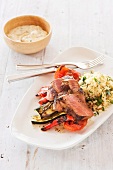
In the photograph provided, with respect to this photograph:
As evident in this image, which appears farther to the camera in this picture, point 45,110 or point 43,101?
point 43,101

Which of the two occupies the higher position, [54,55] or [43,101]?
[43,101]

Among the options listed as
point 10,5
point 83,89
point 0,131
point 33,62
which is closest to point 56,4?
point 10,5

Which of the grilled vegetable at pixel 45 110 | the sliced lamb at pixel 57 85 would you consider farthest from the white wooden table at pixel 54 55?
the sliced lamb at pixel 57 85

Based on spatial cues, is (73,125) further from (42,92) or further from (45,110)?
(42,92)

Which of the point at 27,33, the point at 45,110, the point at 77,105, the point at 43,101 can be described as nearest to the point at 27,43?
the point at 27,33

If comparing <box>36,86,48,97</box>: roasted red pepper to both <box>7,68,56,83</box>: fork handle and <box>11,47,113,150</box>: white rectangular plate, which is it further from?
<box>7,68,56,83</box>: fork handle

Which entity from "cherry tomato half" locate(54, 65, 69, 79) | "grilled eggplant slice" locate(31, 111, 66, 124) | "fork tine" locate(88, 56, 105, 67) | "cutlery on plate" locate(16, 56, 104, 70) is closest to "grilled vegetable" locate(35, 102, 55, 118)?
"grilled eggplant slice" locate(31, 111, 66, 124)
